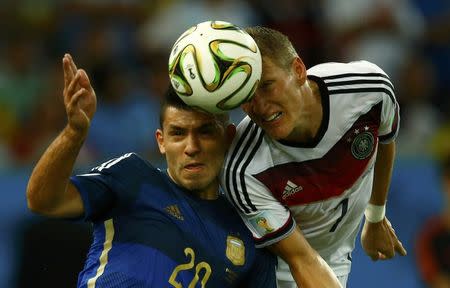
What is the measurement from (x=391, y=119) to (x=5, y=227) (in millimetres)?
3747

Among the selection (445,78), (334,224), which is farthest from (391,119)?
(445,78)

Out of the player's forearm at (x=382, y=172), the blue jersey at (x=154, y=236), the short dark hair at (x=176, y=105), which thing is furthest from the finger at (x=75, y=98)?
the player's forearm at (x=382, y=172)

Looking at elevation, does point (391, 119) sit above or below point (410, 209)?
above

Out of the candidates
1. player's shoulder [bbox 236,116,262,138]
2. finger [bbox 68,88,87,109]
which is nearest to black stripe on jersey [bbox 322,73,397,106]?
player's shoulder [bbox 236,116,262,138]

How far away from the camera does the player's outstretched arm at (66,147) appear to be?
179 inches

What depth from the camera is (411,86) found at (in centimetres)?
1011

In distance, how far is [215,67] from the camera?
4.80 m

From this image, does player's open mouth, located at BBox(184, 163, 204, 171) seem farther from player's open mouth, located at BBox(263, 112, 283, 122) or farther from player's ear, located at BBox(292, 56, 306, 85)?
player's ear, located at BBox(292, 56, 306, 85)

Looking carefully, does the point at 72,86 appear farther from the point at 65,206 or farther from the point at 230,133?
the point at 230,133

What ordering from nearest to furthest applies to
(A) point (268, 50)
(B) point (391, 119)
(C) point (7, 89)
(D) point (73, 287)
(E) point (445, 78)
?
(A) point (268, 50), (B) point (391, 119), (D) point (73, 287), (C) point (7, 89), (E) point (445, 78)

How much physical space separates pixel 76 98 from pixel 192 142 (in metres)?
0.83

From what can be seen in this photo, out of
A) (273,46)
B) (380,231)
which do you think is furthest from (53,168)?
(380,231)

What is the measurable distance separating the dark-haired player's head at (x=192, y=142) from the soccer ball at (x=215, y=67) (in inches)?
11.3

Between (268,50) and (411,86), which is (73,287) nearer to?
(268,50)
